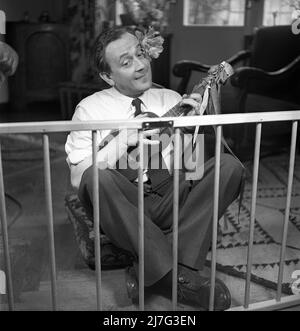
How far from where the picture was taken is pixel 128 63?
93cm

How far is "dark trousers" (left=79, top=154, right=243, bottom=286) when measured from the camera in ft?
3.15

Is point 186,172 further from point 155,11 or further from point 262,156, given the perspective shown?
point 262,156

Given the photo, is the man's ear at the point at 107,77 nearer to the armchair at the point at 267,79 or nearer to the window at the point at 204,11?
the window at the point at 204,11

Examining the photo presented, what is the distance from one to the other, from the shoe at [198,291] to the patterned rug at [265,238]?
0.64ft

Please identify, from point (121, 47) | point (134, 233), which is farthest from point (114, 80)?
point (134, 233)

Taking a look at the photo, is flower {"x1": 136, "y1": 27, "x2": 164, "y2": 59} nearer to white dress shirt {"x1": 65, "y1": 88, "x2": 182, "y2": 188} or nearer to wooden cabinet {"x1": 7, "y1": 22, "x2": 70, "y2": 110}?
white dress shirt {"x1": 65, "y1": 88, "x2": 182, "y2": 188}

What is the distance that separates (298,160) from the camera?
7.73 ft

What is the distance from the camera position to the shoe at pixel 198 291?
1012 mm

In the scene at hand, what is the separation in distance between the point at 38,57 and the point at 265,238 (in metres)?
1.81

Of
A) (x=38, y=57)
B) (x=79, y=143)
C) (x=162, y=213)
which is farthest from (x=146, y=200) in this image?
(x=38, y=57)

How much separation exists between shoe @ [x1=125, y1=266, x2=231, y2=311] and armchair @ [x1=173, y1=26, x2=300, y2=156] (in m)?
0.71

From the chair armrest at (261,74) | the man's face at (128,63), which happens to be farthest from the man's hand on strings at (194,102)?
the chair armrest at (261,74)

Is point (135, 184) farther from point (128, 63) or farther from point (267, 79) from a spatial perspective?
point (267, 79)
